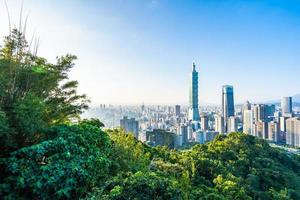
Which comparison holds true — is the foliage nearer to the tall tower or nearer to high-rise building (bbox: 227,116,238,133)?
high-rise building (bbox: 227,116,238,133)

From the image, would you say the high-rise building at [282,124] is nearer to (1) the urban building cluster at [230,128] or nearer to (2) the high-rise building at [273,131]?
(1) the urban building cluster at [230,128]

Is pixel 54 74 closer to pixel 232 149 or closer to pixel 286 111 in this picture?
pixel 232 149

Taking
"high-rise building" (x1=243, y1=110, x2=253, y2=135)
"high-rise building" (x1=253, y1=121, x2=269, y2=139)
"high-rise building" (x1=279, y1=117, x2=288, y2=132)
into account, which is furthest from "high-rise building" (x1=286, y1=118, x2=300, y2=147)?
"high-rise building" (x1=243, y1=110, x2=253, y2=135)

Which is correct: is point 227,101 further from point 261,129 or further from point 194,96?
Answer: point 261,129

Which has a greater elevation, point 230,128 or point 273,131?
point 273,131

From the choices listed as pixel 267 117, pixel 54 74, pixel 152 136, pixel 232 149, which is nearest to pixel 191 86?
pixel 267 117

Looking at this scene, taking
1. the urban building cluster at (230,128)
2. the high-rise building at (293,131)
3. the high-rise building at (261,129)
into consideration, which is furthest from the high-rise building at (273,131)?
the high-rise building at (293,131)

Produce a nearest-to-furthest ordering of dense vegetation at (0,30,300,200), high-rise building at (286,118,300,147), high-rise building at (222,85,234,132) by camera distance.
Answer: dense vegetation at (0,30,300,200), high-rise building at (286,118,300,147), high-rise building at (222,85,234,132)

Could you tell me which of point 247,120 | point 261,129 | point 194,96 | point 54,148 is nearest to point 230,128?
point 247,120

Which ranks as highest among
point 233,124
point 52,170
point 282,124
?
point 52,170
